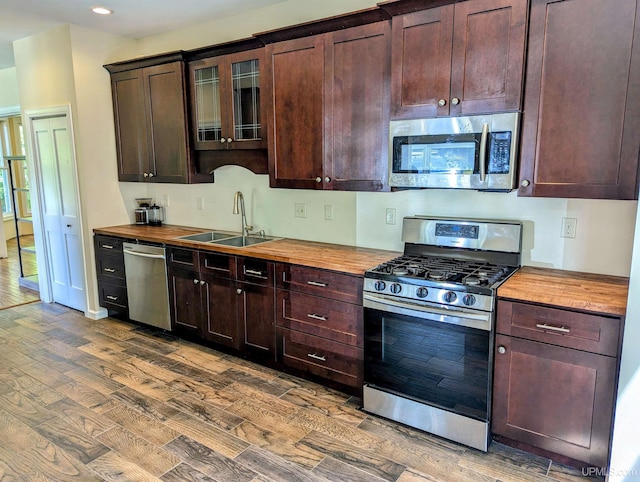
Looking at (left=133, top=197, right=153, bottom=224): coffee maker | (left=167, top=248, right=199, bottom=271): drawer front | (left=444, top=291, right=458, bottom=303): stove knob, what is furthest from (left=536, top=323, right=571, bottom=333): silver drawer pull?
(left=133, top=197, right=153, bottom=224): coffee maker

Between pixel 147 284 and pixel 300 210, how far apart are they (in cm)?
154

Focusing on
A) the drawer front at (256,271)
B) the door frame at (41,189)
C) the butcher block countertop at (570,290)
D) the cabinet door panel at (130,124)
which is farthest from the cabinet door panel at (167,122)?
the butcher block countertop at (570,290)

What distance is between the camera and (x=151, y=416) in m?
2.63

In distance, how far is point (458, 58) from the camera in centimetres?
232

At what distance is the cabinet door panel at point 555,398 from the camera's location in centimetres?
196

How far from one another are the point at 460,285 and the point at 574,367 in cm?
62

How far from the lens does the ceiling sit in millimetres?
3373

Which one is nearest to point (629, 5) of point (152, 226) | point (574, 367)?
point (574, 367)

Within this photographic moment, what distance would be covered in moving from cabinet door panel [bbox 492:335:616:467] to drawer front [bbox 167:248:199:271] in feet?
7.65

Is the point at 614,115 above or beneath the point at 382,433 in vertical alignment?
above

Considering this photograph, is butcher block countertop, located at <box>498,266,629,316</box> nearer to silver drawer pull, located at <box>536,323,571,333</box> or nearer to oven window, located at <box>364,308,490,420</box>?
silver drawer pull, located at <box>536,323,571,333</box>

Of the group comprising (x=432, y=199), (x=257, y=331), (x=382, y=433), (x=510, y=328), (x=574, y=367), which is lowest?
(x=382, y=433)

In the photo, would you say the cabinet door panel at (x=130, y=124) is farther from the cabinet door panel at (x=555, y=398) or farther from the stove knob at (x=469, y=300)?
the cabinet door panel at (x=555, y=398)

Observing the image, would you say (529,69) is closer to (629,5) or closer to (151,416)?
(629,5)
